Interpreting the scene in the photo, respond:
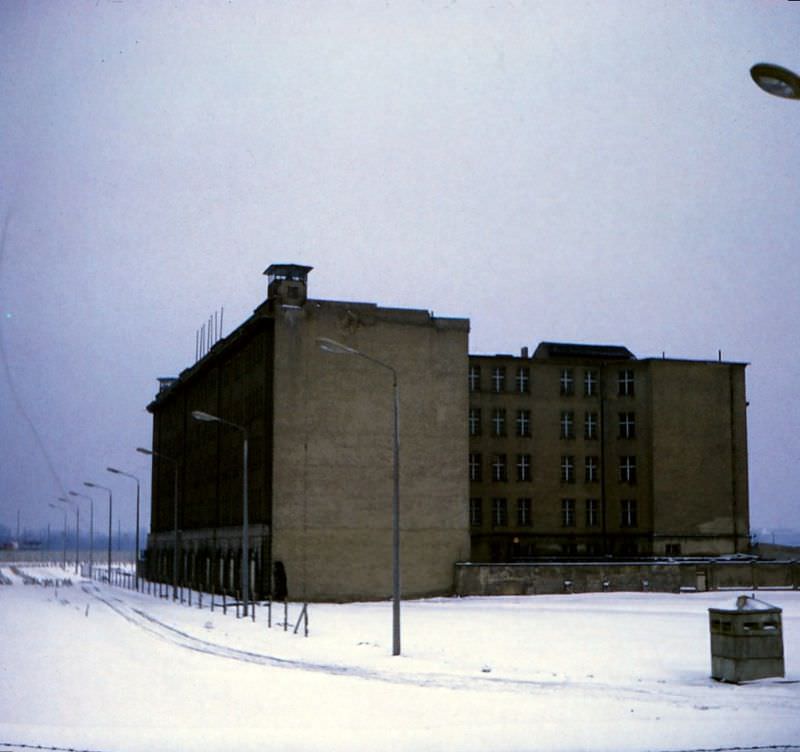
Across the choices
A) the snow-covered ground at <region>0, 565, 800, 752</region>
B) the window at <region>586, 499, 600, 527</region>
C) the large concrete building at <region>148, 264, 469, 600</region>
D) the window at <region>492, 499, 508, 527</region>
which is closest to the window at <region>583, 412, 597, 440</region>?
the window at <region>586, 499, 600, 527</region>

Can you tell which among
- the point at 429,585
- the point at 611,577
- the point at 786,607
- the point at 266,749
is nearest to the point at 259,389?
the point at 429,585

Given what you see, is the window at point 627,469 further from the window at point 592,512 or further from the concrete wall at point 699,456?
the window at point 592,512

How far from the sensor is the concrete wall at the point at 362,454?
194ft

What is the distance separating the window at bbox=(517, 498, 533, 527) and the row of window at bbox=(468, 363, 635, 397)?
742 centimetres

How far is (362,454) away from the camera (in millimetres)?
60656

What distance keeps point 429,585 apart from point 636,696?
42.7m

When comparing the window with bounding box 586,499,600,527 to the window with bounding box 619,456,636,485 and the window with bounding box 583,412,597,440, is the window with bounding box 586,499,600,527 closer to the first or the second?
the window with bounding box 619,456,636,485

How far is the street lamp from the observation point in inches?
445

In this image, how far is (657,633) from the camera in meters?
33.3

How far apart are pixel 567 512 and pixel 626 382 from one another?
9.69 metres

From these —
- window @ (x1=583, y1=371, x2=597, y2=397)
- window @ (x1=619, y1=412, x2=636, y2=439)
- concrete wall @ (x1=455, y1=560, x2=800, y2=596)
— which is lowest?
concrete wall @ (x1=455, y1=560, x2=800, y2=596)

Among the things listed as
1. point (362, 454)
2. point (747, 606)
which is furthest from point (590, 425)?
point (747, 606)

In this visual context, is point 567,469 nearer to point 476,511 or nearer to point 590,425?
point 590,425

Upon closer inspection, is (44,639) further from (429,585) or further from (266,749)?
(429,585)
